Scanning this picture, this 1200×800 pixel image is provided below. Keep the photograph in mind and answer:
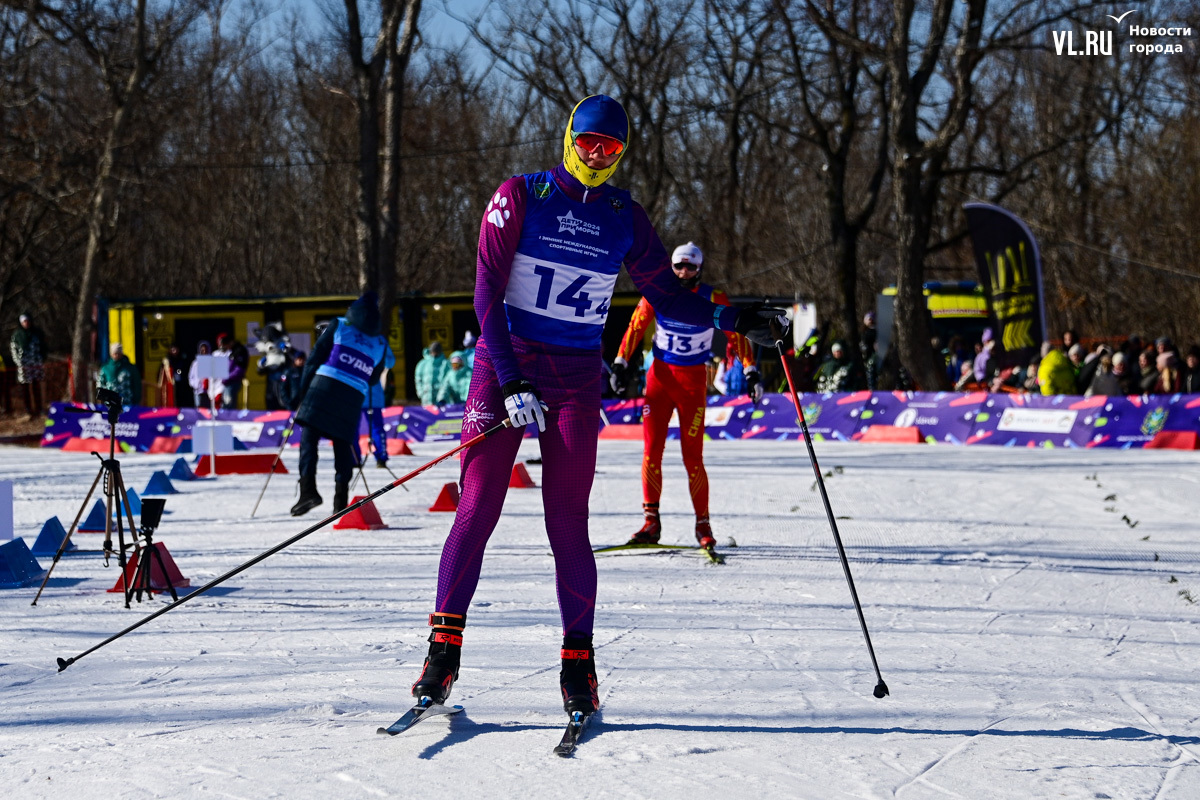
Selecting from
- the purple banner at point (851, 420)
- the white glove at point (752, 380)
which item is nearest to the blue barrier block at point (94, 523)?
the white glove at point (752, 380)

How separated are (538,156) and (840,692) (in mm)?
34811

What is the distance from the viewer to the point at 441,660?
12.5 feet

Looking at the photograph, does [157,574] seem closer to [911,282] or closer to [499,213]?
[499,213]

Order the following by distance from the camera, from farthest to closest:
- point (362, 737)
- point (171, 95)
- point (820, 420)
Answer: point (171, 95) → point (820, 420) → point (362, 737)

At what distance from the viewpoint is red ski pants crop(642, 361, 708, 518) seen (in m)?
7.55

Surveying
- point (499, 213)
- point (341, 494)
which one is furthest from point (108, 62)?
point (499, 213)

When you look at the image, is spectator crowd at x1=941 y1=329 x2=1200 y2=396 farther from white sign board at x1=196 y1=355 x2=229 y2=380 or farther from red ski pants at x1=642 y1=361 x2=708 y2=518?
red ski pants at x1=642 y1=361 x2=708 y2=518

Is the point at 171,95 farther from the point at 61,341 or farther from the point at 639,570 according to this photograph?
the point at 639,570

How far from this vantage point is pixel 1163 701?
4.09 meters

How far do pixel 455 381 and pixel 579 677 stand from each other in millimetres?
16429

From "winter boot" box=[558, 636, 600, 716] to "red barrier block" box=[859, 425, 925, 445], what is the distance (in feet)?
44.2

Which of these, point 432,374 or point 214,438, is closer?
point 214,438

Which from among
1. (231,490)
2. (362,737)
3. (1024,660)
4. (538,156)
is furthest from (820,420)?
(538,156)

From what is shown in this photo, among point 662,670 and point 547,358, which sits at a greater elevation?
point 547,358
